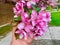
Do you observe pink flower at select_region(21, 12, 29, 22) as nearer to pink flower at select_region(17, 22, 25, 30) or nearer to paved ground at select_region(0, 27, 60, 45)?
pink flower at select_region(17, 22, 25, 30)

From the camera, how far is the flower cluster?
611mm

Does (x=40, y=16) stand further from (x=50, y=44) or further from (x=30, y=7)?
(x=50, y=44)

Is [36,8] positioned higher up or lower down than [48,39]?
higher up

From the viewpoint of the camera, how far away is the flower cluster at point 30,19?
0.61 m

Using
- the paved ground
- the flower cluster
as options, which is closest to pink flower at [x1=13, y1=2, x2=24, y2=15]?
the flower cluster

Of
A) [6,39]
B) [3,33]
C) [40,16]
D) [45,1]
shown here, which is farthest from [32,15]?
[3,33]

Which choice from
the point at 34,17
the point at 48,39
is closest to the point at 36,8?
the point at 34,17

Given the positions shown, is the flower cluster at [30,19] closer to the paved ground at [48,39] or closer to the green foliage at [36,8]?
the green foliage at [36,8]

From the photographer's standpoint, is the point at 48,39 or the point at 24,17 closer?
the point at 24,17

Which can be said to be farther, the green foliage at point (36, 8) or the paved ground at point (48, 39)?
the paved ground at point (48, 39)

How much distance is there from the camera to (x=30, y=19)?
0.61 m

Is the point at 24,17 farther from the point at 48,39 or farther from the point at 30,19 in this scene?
the point at 48,39

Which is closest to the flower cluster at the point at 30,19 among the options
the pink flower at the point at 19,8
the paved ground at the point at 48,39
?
the pink flower at the point at 19,8

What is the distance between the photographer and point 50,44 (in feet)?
5.63
